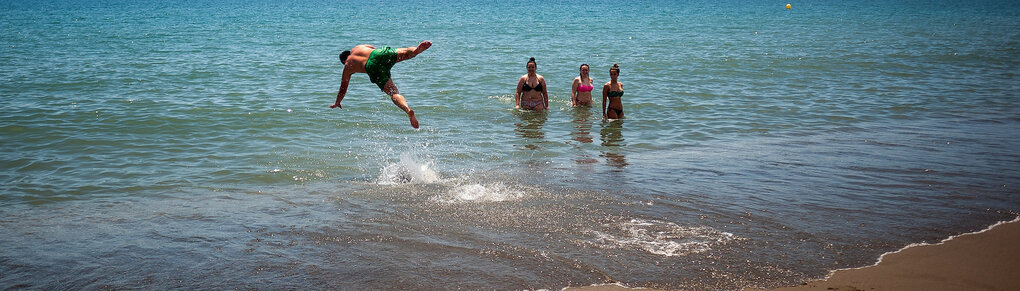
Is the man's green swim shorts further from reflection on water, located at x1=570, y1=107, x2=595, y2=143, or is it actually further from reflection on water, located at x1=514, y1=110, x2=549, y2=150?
reflection on water, located at x1=570, y1=107, x2=595, y2=143

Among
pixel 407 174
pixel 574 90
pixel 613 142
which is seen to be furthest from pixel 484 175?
pixel 574 90

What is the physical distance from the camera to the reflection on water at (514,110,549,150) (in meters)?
12.0

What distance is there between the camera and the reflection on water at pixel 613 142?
34.3ft

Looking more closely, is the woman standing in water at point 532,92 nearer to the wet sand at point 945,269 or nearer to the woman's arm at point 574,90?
the woman's arm at point 574,90

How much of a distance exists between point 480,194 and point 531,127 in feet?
16.0

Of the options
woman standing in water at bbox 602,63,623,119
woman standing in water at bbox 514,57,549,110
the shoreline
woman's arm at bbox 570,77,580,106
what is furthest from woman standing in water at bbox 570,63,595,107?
the shoreline

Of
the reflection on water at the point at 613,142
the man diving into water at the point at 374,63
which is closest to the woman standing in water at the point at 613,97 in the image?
the reflection on water at the point at 613,142

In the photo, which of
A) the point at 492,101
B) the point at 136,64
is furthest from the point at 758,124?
the point at 136,64

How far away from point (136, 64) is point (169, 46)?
712 centimetres

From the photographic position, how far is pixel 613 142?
11.9 metres

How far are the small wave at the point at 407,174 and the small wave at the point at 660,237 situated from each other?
111 inches

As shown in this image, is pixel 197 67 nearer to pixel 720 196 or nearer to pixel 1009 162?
pixel 720 196

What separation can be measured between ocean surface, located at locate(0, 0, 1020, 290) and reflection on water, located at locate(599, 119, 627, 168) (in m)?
0.09

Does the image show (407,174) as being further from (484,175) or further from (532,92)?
(532,92)
